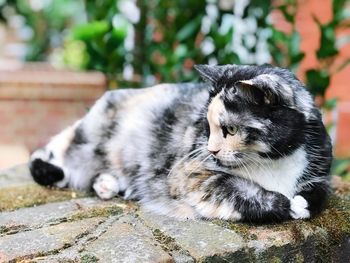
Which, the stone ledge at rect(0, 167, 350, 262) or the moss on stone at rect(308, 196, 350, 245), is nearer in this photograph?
the stone ledge at rect(0, 167, 350, 262)

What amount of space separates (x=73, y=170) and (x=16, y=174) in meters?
0.39

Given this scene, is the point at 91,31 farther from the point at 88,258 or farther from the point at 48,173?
the point at 88,258

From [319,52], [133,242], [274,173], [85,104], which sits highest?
[319,52]

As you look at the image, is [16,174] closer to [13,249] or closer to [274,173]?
[13,249]

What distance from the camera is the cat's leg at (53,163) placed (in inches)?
81.6

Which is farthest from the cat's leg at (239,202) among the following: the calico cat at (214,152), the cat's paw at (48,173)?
the cat's paw at (48,173)

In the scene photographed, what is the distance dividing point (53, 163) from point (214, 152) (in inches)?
35.9

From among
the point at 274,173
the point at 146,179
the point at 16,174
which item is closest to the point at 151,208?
the point at 146,179

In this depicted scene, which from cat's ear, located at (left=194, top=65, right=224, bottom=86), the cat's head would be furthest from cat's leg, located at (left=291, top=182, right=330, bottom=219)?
cat's ear, located at (left=194, top=65, right=224, bottom=86)

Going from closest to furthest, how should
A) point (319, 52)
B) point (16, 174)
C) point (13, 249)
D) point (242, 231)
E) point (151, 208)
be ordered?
point (13, 249), point (242, 231), point (151, 208), point (16, 174), point (319, 52)

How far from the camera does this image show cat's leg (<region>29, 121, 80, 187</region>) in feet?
6.80

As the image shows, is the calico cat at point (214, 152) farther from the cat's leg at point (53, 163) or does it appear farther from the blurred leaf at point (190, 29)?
the blurred leaf at point (190, 29)

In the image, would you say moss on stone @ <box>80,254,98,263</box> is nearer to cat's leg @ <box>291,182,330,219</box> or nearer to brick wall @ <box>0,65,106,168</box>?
cat's leg @ <box>291,182,330,219</box>

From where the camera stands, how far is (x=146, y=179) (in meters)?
1.84
